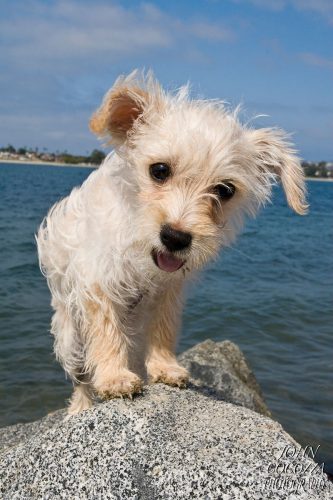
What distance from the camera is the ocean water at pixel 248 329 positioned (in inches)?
286

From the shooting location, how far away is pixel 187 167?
12.3ft

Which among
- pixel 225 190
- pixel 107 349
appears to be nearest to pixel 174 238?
pixel 225 190

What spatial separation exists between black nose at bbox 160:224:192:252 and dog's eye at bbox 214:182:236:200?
0.48 metres

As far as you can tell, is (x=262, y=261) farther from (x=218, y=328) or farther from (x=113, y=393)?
(x=113, y=393)

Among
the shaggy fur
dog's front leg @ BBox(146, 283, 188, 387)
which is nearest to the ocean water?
dog's front leg @ BBox(146, 283, 188, 387)

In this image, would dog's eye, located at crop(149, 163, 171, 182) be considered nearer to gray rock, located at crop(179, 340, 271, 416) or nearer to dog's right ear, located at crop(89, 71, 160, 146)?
dog's right ear, located at crop(89, 71, 160, 146)

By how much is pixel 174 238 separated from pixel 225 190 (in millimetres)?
607

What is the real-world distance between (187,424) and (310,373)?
513 centimetres

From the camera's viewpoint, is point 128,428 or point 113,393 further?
point 113,393

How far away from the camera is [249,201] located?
4.31 metres

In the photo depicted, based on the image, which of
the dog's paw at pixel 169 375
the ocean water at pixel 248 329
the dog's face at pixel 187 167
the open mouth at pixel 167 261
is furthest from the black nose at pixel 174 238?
the dog's paw at pixel 169 375

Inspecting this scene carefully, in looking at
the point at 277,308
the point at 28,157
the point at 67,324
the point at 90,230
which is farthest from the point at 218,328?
the point at 28,157

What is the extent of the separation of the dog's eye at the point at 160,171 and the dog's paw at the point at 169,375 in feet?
4.78

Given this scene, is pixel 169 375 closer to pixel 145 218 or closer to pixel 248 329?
pixel 145 218
